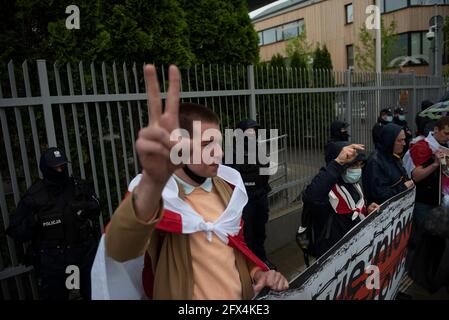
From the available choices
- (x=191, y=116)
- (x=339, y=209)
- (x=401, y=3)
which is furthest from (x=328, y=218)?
(x=401, y=3)

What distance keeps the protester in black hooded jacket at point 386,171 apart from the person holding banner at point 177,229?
79.2 inches

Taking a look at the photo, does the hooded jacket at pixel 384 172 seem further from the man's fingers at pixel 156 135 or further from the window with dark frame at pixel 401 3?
the window with dark frame at pixel 401 3

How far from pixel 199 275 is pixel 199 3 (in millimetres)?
5045

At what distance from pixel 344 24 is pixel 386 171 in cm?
2515

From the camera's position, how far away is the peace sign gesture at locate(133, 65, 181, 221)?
1.00 m

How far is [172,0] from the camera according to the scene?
436 cm

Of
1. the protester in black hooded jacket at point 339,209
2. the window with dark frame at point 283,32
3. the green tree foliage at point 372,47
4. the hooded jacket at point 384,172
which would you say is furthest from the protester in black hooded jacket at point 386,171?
the window with dark frame at point 283,32

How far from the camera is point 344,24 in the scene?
2519 cm

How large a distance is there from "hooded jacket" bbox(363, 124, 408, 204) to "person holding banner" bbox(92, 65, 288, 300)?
2.01m

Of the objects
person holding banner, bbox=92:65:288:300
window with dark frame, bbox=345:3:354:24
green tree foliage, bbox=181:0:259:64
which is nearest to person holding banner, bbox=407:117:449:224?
person holding banner, bbox=92:65:288:300

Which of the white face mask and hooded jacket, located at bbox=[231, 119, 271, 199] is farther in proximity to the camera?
hooded jacket, located at bbox=[231, 119, 271, 199]

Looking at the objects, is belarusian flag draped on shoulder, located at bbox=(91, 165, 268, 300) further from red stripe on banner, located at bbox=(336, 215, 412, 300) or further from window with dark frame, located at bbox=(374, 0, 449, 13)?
window with dark frame, located at bbox=(374, 0, 449, 13)

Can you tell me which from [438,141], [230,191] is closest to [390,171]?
[438,141]
